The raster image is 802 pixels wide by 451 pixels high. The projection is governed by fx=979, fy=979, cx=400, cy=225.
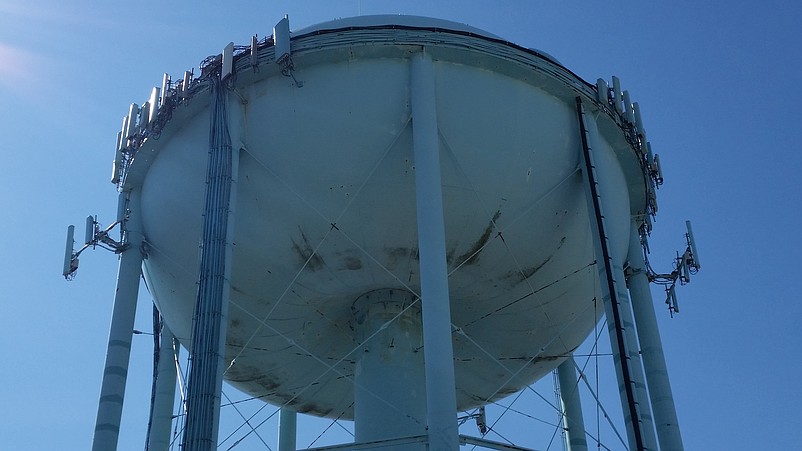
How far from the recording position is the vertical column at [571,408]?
17.1 m

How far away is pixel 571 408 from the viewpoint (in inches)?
680

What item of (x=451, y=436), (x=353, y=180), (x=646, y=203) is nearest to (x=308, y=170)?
(x=353, y=180)

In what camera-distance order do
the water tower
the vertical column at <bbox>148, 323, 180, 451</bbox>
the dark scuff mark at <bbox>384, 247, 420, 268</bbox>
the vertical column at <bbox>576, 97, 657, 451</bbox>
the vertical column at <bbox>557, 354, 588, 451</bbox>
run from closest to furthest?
the vertical column at <bbox>576, 97, 657, 451</bbox> < the water tower < the dark scuff mark at <bbox>384, 247, 420, 268</bbox> < the vertical column at <bbox>148, 323, 180, 451</bbox> < the vertical column at <bbox>557, 354, 588, 451</bbox>

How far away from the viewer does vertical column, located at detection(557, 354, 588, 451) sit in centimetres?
1709

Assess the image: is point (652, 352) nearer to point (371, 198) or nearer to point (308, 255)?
point (371, 198)

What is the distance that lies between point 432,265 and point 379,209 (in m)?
1.76

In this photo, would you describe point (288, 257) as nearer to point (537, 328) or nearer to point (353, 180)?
point (353, 180)

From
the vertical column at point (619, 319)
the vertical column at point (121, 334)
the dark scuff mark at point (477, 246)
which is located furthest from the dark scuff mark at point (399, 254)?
the vertical column at point (121, 334)

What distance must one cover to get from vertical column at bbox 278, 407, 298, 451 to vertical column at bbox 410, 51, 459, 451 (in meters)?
6.45

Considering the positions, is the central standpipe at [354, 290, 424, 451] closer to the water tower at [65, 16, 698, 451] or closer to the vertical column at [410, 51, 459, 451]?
the water tower at [65, 16, 698, 451]

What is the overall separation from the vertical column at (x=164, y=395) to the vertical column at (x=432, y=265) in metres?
5.56

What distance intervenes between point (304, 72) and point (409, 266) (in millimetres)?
3180

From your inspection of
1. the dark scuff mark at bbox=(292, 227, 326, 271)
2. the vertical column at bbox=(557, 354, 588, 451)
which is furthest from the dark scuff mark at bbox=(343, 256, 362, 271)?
the vertical column at bbox=(557, 354, 588, 451)

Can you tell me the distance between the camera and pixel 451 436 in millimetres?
10969
